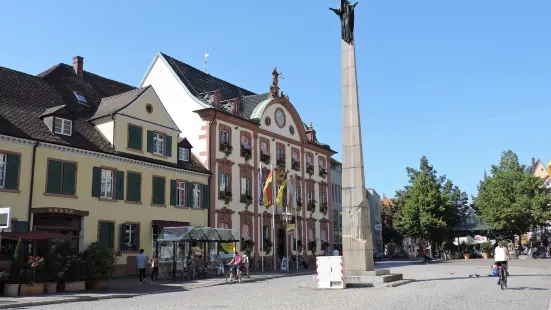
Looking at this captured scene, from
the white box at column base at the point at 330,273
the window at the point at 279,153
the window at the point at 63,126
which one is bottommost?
the white box at column base at the point at 330,273

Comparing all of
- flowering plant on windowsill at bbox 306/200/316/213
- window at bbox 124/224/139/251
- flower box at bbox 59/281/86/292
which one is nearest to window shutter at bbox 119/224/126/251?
window at bbox 124/224/139/251

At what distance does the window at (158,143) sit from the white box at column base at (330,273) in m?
15.6

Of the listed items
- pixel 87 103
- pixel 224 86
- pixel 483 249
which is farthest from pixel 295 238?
pixel 483 249

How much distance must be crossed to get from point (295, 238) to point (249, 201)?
6616 millimetres

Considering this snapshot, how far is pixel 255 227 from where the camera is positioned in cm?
4084

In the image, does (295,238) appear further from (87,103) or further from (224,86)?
(87,103)

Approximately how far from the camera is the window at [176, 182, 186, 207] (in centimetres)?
3428

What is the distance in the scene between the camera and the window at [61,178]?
85.5 ft

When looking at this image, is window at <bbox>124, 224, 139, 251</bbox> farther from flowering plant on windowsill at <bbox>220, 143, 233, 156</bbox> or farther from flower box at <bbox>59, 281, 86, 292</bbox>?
flowering plant on windowsill at <bbox>220, 143, 233, 156</bbox>

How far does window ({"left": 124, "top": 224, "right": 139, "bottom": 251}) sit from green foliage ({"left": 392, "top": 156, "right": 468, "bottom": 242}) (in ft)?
118

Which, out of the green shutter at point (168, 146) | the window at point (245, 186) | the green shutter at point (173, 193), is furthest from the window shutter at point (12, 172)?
the window at point (245, 186)

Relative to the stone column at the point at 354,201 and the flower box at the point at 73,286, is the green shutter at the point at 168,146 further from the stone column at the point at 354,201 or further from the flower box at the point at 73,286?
the flower box at the point at 73,286

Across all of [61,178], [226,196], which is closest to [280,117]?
[226,196]

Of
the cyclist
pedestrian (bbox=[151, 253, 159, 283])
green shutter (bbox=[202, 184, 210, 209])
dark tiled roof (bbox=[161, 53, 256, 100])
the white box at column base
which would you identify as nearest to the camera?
the cyclist
